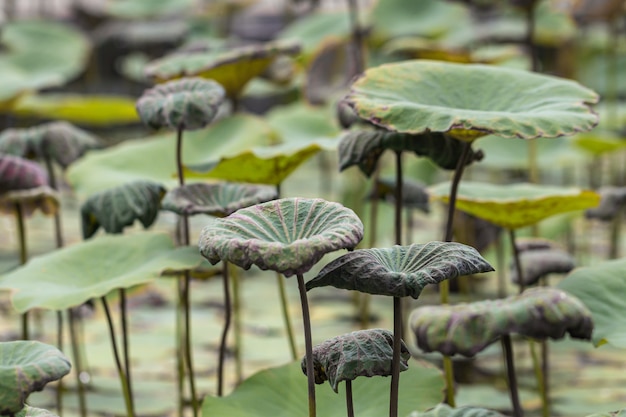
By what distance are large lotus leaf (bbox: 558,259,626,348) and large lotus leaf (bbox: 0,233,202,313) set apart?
0.54 metres

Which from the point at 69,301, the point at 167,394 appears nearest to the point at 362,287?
the point at 69,301

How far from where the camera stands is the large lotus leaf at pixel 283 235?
3.08 ft

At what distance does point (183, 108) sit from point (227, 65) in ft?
2.47

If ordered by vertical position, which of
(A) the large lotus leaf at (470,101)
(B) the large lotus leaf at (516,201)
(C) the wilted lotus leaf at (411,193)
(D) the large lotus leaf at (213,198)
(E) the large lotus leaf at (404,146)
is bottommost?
(C) the wilted lotus leaf at (411,193)

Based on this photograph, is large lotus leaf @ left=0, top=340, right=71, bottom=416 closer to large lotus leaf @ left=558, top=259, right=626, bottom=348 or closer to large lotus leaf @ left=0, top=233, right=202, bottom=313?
large lotus leaf @ left=0, top=233, right=202, bottom=313

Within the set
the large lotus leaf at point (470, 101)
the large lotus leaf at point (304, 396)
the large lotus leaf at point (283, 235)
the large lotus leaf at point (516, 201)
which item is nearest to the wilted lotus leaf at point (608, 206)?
the large lotus leaf at point (516, 201)

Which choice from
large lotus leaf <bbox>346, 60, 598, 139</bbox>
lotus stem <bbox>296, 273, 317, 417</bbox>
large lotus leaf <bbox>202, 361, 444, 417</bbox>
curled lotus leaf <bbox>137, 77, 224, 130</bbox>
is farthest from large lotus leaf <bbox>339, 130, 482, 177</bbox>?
lotus stem <bbox>296, 273, 317, 417</bbox>

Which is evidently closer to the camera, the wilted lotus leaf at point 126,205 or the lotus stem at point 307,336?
the lotus stem at point 307,336

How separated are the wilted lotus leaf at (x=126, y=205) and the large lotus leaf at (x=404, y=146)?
319mm

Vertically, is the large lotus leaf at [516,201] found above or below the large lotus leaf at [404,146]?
below

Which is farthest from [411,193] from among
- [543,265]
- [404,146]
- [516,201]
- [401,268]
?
[401,268]

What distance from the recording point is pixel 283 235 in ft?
3.30

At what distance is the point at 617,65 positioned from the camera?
4.84 m

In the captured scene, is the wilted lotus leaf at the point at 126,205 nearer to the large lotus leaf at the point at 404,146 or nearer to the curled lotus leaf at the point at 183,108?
the curled lotus leaf at the point at 183,108
